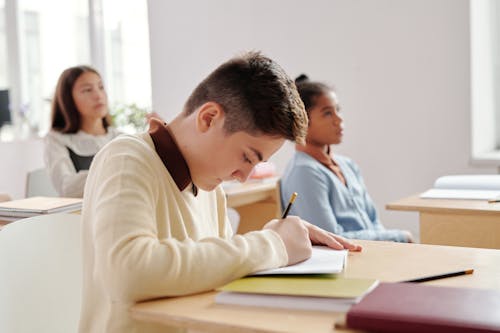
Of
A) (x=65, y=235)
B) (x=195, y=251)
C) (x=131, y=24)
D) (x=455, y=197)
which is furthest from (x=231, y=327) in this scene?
(x=131, y=24)

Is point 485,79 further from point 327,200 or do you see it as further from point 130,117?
point 130,117

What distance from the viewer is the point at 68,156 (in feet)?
11.1

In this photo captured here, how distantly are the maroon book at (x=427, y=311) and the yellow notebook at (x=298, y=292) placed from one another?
1.6 inches

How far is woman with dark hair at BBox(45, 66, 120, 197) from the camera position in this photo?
3.44 metres

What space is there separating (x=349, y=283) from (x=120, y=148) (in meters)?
0.47

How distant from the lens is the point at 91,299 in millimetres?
1200

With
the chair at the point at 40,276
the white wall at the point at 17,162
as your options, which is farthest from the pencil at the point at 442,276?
the white wall at the point at 17,162

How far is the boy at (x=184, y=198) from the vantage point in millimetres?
1023

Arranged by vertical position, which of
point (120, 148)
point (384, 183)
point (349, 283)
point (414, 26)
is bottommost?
point (384, 183)

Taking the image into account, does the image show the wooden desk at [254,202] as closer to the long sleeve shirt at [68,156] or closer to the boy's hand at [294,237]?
the long sleeve shirt at [68,156]

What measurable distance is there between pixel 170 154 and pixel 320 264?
35 cm

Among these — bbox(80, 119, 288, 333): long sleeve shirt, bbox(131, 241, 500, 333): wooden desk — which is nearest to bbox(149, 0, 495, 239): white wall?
bbox(131, 241, 500, 333): wooden desk

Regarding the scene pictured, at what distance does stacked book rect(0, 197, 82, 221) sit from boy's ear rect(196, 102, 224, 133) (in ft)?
3.76

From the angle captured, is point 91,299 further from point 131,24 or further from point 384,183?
point 131,24
